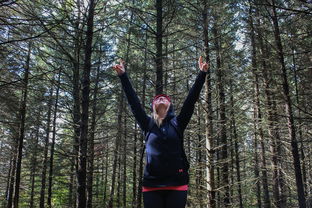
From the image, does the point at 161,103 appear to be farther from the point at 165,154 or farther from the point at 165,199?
the point at 165,199

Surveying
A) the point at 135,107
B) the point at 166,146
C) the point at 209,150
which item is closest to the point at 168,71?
the point at 209,150

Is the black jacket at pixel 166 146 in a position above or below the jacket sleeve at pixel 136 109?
below

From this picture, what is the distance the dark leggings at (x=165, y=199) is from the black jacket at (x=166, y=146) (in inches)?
2.8

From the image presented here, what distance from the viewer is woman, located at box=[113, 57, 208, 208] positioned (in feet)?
6.18

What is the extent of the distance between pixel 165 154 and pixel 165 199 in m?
0.36

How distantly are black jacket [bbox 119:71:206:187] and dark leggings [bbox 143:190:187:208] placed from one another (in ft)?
0.23

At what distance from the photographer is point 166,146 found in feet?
6.56

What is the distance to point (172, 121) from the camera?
2.21 meters

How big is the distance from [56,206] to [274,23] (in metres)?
17.4

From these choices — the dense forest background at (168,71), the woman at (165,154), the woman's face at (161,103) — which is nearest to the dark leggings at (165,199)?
the woman at (165,154)

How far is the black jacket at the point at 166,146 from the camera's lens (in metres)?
1.90

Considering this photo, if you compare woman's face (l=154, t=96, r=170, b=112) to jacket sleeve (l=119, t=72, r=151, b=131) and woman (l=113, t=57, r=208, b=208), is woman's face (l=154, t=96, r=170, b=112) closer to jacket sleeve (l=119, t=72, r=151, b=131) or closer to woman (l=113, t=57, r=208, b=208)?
woman (l=113, t=57, r=208, b=208)

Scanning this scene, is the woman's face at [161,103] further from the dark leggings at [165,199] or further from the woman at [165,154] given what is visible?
the dark leggings at [165,199]

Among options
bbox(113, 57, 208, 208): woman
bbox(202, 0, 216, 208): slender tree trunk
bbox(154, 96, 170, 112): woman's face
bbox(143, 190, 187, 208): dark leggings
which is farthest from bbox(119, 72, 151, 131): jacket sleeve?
bbox(202, 0, 216, 208): slender tree trunk
